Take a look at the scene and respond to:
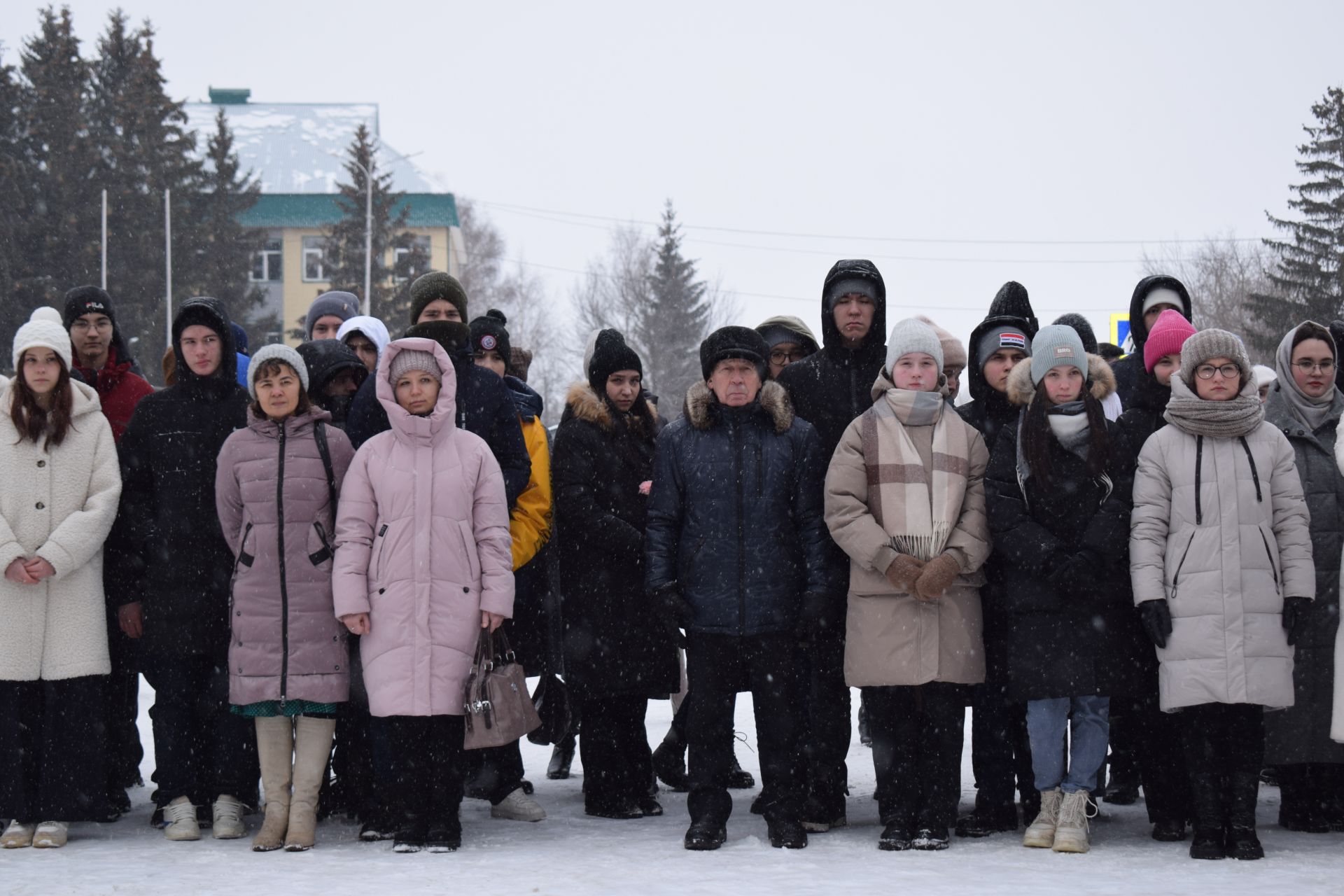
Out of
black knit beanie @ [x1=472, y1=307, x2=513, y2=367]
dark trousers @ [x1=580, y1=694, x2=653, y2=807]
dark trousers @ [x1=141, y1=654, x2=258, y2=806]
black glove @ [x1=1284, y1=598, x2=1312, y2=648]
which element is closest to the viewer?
black glove @ [x1=1284, y1=598, x2=1312, y2=648]

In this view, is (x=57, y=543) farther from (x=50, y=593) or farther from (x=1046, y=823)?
(x=1046, y=823)

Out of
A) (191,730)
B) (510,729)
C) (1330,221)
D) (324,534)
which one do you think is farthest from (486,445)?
(1330,221)

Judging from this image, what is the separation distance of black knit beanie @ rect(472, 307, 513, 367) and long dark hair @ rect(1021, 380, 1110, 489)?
8.87 feet

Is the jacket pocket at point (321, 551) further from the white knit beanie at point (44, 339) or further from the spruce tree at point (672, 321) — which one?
Answer: the spruce tree at point (672, 321)

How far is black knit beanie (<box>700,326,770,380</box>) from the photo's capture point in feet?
20.7

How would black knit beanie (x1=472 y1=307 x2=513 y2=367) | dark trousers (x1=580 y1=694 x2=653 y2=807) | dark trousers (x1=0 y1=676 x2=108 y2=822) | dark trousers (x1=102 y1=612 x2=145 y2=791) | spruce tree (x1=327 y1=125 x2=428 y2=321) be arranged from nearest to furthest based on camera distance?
dark trousers (x1=0 y1=676 x2=108 y2=822), dark trousers (x1=102 y1=612 x2=145 y2=791), dark trousers (x1=580 y1=694 x2=653 y2=807), black knit beanie (x1=472 y1=307 x2=513 y2=367), spruce tree (x1=327 y1=125 x2=428 y2=321)

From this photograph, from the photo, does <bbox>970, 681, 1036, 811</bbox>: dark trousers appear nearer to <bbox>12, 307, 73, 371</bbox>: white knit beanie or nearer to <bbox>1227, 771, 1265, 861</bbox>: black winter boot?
<bbox>1227, 771, 1265, 861</bbox>: black winter boot

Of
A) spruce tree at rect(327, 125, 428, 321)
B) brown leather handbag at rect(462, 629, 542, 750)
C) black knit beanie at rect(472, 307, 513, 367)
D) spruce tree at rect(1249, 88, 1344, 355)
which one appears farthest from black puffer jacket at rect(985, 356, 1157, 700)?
spruce tree at rect(327, 125, 428, 321)

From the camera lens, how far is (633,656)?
22.3 feet

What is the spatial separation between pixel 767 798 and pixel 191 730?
2489mm

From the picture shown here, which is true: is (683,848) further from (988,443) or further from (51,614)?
(51,614)

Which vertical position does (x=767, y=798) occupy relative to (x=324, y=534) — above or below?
below

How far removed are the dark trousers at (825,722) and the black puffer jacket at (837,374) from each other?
903 mm

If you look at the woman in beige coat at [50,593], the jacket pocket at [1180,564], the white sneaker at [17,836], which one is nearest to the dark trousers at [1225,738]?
the jacket pocket at [1180,564]
